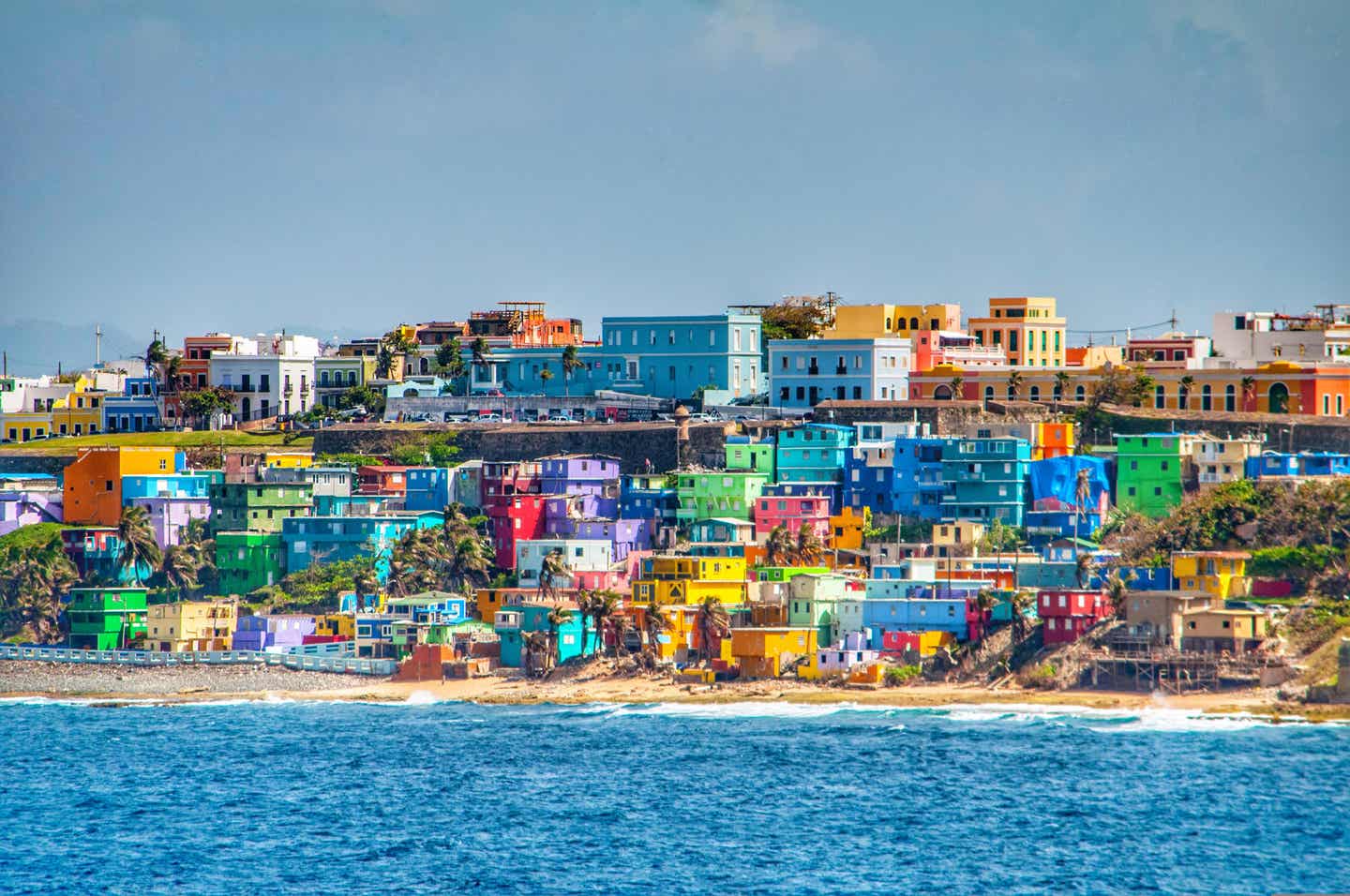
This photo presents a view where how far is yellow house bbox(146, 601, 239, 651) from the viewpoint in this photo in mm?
97938

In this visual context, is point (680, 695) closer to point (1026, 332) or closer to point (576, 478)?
point (576, 478)

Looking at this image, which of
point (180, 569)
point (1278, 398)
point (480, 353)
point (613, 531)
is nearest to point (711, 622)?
point (613, 531)

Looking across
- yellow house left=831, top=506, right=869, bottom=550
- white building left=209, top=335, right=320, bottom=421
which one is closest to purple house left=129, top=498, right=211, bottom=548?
white building left=209, top=335, right=320, bottom=421

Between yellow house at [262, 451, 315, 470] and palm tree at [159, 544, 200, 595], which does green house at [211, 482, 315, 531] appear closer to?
palm tree at [159, 544, 200, 595]

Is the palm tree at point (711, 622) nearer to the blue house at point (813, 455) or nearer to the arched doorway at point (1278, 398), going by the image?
the blue house at point (813, 455)

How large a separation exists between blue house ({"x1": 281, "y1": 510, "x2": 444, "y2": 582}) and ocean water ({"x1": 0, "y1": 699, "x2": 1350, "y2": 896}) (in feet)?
35.5

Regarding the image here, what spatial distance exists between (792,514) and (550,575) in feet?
37.9

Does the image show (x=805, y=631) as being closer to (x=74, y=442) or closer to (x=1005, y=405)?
(x=1005, y=405)

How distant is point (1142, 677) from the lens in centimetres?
8519

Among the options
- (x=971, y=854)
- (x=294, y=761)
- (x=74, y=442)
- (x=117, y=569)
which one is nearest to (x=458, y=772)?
(x=294, y=761)

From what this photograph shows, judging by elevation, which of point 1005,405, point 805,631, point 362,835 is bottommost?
point 362,835

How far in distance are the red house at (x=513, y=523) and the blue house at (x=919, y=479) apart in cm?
1442

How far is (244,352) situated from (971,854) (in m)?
72.4

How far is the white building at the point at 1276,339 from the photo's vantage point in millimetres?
121250
